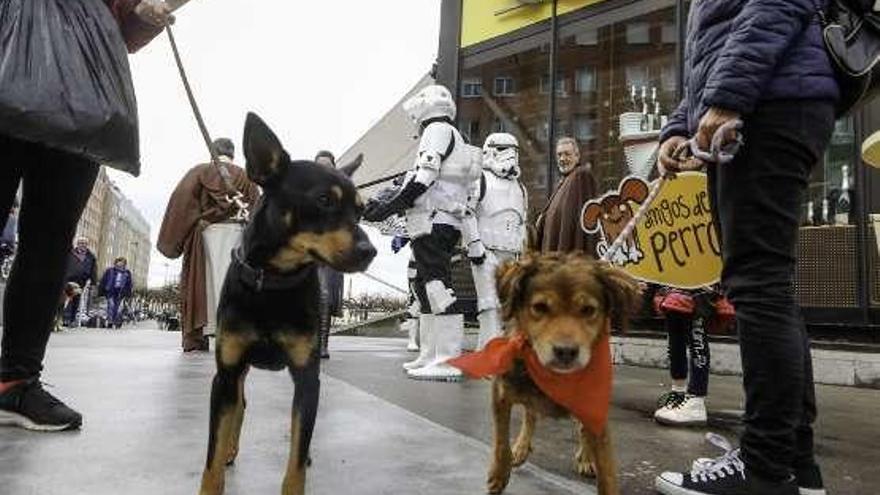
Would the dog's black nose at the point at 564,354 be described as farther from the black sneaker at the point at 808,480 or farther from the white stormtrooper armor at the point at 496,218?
the white stormtrooper armor at the point at 496,218

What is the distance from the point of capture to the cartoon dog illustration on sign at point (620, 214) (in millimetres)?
4647

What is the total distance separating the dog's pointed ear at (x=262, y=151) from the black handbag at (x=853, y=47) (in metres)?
1.80

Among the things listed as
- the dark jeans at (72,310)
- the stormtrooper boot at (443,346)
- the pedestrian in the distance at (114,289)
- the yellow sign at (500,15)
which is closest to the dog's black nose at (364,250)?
the stormtrooper boot at (443,346)

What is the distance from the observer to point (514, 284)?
2729 millimetres

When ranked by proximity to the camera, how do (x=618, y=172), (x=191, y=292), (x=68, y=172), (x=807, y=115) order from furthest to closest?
1. (x=618, y=172)
2. (x=191, y=292)
3. (x=68, y=172)
4. (x=807, y=115)

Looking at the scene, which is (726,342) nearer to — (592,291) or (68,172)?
(592,291)

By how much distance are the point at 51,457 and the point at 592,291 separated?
2024mm

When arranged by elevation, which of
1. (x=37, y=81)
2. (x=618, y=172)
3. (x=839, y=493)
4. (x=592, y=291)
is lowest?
(x=839, y=493)

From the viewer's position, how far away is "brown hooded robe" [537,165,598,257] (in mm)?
5762

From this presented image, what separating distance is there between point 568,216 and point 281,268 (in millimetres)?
3662

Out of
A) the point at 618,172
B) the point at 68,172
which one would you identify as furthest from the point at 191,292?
the point at 618,172

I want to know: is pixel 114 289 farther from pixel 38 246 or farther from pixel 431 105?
pixel 38 246

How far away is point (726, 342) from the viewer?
324 inches

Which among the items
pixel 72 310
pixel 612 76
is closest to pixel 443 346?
pixel 612 76
